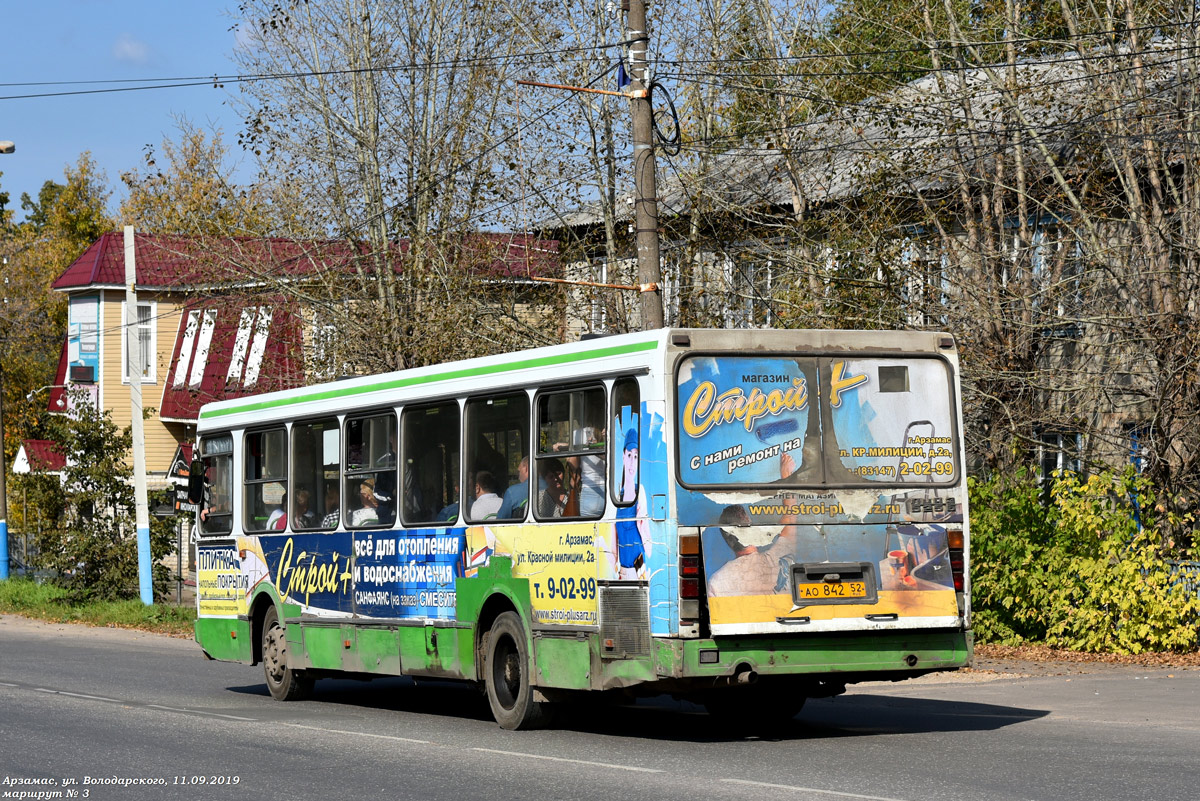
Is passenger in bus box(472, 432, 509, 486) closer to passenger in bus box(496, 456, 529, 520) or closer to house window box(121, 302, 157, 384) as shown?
passenger in bus box(496, 456, 529, 520)

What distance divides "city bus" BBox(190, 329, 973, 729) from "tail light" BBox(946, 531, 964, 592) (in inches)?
0.6

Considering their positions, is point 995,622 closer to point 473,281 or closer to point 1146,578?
point 1146,578

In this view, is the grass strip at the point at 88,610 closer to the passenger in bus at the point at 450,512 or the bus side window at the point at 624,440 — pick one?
the passenger in bus at the point at 450,512

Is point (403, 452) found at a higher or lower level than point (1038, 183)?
lower

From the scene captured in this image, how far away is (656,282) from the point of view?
58.5ft

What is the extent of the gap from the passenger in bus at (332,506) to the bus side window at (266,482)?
87 cm

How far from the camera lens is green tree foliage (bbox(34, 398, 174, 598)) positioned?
3241 cm

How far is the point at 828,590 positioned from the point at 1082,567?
850 centimetres

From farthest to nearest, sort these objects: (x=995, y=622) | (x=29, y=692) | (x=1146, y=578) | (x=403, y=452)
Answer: (x=995, y=622), (x=1146, y=578), (x=29, y=692), (x=403, y=452)

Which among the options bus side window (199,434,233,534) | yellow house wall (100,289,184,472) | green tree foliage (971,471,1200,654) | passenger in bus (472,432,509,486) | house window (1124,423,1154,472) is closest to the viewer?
passenger in bus (472,432,509,486)

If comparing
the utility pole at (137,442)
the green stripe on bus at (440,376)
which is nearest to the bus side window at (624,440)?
the green stripe on bus at (440,376)

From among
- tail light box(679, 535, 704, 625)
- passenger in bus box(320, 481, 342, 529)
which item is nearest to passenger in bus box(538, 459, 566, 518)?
tail light box(679, 535, 704, 625)

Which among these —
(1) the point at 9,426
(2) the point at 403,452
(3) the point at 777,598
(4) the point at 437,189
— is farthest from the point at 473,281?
(1) the point at 9,426

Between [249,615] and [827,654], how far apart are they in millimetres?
7630
